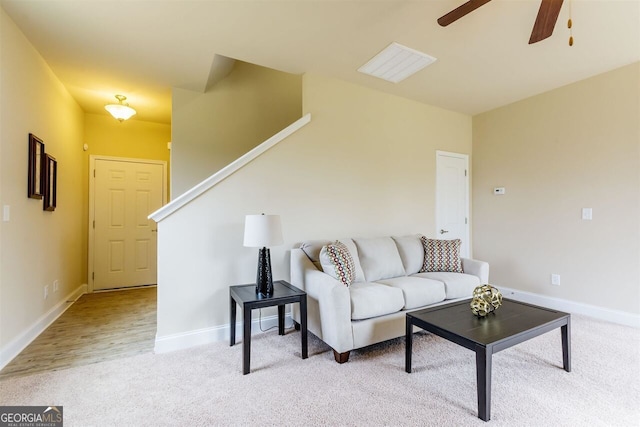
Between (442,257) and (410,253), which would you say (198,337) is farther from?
(442,257)

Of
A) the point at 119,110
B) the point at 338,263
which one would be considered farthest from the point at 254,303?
the point at 119,110

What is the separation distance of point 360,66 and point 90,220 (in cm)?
434

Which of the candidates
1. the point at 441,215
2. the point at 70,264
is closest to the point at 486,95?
the point at 441,215

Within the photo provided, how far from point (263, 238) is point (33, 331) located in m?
2.32

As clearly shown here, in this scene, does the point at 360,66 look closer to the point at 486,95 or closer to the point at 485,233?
the point at 486,95

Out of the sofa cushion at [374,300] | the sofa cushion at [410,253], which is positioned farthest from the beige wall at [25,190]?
the sofa cushion at [410,253]

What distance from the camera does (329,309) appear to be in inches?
89.1

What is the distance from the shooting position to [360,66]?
3.01 m

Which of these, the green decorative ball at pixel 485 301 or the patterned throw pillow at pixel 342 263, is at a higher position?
the patterned throw pillow at pixel 342 263

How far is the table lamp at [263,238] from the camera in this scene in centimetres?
238

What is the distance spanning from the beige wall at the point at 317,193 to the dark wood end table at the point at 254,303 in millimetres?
201

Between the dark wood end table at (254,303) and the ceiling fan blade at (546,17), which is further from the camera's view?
the dark wood end table at (254,303)

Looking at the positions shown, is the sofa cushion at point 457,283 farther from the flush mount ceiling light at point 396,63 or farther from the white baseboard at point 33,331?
the white baseboard at point 33,331

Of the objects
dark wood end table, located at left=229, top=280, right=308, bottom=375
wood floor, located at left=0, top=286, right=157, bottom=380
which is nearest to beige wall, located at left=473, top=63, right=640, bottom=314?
dark wood end table, located at left=229, top=280, right=308, bottom=375
